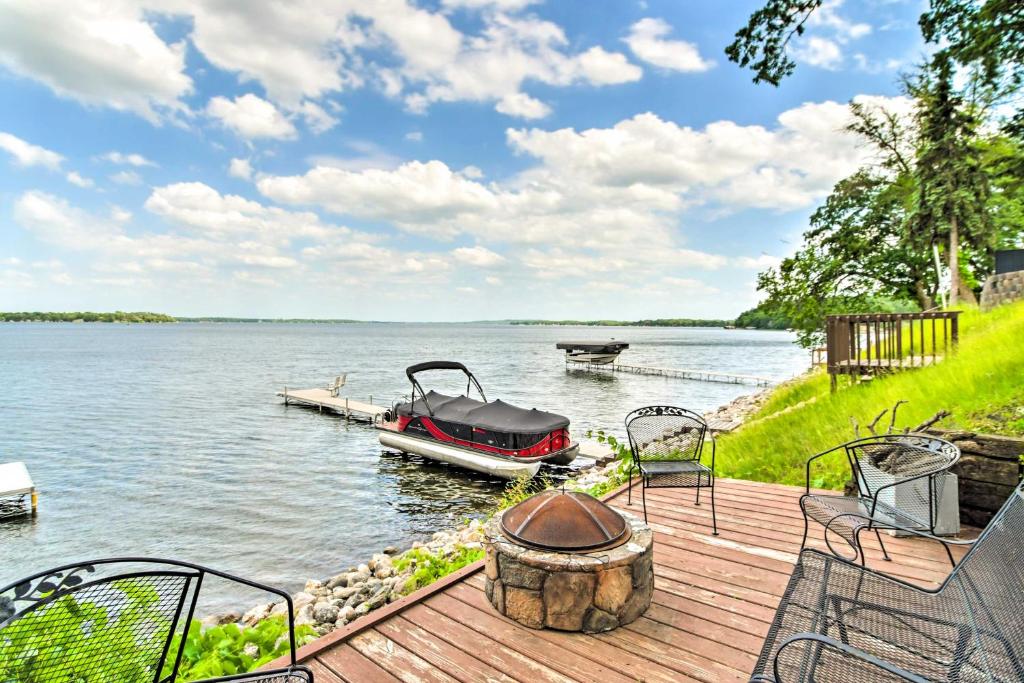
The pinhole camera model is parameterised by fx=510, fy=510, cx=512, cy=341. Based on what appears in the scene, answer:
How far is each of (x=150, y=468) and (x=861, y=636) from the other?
18.1 metres

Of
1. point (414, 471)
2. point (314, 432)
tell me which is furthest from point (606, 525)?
point (314, 432)

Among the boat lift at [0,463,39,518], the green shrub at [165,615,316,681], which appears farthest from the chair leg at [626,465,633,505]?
the boat lift at [0,463,39,518]

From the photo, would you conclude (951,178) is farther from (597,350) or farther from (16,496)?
(597,350)

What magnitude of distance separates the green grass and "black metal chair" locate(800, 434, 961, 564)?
155cm

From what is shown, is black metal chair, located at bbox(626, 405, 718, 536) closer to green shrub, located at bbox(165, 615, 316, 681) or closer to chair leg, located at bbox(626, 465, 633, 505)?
chair leg, located at bbox(626, 465, 633, 505)

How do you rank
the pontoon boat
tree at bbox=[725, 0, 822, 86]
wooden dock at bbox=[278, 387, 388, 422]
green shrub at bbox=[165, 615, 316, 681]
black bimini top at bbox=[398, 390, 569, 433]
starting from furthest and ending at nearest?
wooden dock at bbox=[278, 387, 388, 422]
black bimini top at bbox=[398, 390, 569, 433]
the pontoon boat
tree at bbox=[725, 0, 822, 86]
green shrub at bbox=[165, 615, 316, 681]

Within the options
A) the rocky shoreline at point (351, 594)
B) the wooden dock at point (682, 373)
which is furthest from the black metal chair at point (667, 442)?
the wooden dock at point (682, 373)

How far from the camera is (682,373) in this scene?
39312 millimetres

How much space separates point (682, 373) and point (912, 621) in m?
38.8

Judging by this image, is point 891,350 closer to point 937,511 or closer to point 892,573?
point 937,511

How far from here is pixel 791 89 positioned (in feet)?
21.9

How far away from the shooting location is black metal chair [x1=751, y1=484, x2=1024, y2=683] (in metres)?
1.76

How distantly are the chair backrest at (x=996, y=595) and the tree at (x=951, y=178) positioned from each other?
60.9 ft

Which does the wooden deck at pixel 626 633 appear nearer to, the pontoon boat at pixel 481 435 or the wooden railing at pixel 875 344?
the wooden railing at pixel 875 344
